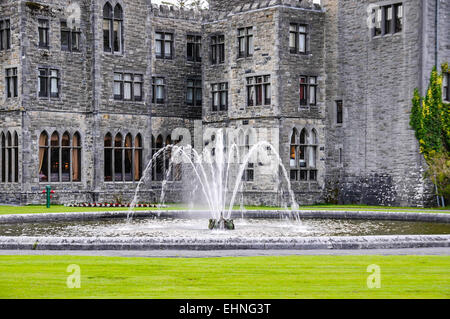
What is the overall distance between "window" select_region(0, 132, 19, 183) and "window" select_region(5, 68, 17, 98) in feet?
6.02

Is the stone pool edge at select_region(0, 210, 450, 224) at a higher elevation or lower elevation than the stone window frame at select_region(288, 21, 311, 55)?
lower

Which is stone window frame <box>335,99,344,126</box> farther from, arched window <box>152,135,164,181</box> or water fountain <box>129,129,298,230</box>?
arched window <box>152,135,164,181</box>

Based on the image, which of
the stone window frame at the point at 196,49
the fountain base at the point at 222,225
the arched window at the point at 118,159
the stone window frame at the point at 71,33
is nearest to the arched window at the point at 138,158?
the arched window at the point at 118,159

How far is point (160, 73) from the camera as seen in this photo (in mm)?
41531

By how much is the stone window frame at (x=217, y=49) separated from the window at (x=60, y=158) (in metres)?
7.73

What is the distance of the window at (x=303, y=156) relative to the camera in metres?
37.4

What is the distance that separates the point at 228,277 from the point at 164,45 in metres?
30.9

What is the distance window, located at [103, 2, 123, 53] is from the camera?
38.6 m

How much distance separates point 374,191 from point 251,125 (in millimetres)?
6428

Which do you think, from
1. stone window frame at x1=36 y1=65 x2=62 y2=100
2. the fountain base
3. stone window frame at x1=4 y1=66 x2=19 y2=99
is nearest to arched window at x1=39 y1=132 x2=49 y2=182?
stone window frame at x1=36 y1=65 x2=62 y2=100

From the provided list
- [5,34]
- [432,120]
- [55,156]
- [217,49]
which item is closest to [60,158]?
[55,156]

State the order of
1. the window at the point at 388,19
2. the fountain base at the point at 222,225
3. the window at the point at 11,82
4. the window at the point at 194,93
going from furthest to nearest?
the window at the point at 194,93 < the window at the point at 11,82 < the window at the point at 388,19 < the fountain base at the point at 222,225

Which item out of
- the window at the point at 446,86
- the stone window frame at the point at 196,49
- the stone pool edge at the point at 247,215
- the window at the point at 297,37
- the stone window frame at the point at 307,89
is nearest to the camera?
the stone pool edge at the point at 247,215

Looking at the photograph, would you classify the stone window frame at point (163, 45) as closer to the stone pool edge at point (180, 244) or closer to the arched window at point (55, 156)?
the arched window at point (55, 156)
